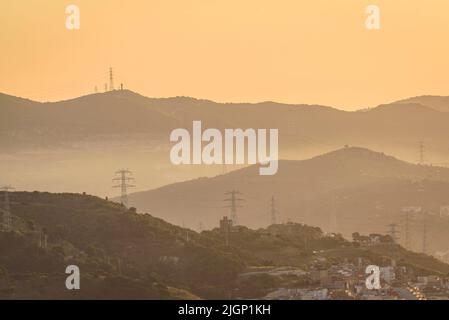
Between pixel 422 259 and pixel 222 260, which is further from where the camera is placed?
pixel 422 259

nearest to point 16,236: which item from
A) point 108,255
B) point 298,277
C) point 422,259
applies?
point 108,255

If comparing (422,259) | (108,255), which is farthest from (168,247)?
(422,259)

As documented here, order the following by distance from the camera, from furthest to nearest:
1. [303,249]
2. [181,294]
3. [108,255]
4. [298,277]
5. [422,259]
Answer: [422,259]
[303,249]
[108,255]
[298,277]
[181,294]

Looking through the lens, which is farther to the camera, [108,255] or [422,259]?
[422,259]
